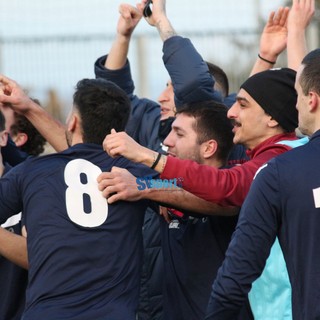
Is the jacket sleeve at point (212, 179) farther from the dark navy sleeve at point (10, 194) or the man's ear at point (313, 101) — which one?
the dark navy sleeve at point (10, 194)

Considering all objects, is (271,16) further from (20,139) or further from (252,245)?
(252,245)

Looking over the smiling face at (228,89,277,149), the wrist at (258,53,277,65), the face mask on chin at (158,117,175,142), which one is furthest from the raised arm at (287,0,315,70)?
the face mask on chin at (158,117,175,142)

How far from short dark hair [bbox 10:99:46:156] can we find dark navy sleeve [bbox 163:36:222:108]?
4.55ft

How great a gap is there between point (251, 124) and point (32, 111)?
1.39 metres

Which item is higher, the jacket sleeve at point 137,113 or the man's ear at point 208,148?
the man's ear at point 208,148

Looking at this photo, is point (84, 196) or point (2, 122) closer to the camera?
point (84, 196)

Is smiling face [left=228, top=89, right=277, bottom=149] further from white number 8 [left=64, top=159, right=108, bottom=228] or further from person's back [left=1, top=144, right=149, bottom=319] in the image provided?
white number 8 [left=64, top=159, right=108, bottom=228]

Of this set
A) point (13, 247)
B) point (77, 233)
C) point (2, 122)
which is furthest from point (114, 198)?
point (2, 122)

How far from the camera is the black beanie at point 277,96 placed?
512 cm

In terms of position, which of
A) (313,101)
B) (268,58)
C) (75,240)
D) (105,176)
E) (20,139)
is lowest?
(20,139)

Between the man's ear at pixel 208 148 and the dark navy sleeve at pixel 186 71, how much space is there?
334mm

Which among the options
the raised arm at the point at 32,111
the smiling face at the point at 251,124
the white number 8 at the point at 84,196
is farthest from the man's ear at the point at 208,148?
the raised arm at the point at 32,111

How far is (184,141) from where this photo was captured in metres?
5.46

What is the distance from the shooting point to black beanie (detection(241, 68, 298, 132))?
512 centimetres
